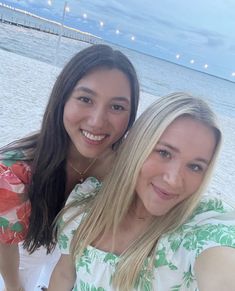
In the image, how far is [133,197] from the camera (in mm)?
1488

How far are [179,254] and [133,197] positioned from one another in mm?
355

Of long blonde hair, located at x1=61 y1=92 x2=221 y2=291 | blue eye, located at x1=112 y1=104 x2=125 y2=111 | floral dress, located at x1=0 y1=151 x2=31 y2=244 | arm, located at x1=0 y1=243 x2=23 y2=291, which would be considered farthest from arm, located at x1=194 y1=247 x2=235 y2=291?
arm, located at x1=0 y1=243 x2=23 y2=291

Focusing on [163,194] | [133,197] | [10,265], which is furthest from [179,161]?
[10,265]

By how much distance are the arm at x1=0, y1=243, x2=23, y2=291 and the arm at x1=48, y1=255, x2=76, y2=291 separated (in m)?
0.36

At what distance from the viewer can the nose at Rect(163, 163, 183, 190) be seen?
1.26 m

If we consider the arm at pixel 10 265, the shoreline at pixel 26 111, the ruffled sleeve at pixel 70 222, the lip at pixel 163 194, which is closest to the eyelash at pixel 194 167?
the lip at pixel 163 194

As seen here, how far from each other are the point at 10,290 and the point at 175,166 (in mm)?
1519

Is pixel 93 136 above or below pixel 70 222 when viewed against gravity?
above

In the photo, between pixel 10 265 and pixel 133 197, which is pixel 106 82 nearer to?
pixel 133 197

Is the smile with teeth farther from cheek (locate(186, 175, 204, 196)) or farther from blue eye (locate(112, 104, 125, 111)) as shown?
cheek (locate(186, 175, 204, 196))

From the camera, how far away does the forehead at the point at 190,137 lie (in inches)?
49.3

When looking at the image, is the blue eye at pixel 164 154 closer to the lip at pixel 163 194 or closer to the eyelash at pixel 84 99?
the lip at pixel 163 194

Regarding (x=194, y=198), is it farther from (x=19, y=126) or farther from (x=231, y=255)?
(x=19, y=126)

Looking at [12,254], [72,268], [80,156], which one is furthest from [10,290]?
[80,156]
